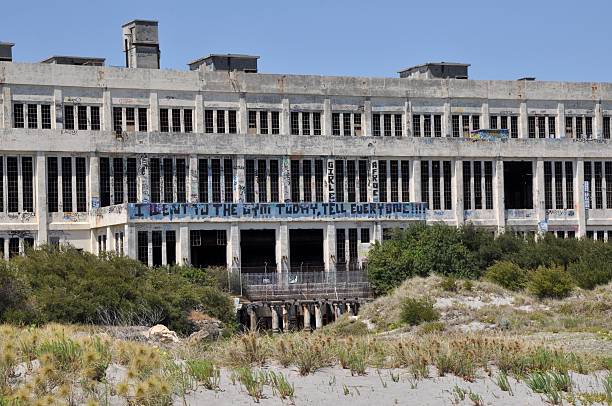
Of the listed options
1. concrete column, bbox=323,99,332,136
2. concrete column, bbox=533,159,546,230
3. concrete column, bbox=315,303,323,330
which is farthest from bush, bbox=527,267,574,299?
concrete column, bbox=323,99,332,136

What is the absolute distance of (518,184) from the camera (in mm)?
71188

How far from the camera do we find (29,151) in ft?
193

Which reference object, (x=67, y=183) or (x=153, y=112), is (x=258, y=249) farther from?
(x=67, y=183)

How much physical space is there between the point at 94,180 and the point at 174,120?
627cm

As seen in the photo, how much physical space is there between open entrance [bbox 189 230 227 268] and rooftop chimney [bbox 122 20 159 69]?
38.4 feet

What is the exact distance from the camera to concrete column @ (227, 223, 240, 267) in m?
58.8

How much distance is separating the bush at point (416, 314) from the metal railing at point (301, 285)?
801 centimetres

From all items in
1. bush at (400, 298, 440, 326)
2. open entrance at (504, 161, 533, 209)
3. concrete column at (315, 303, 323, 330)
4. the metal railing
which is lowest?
concrete column at (315, 303, 323, 330)

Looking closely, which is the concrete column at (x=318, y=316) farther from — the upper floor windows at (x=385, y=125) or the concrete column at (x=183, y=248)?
the upper floor windows at (x=385, y=125)

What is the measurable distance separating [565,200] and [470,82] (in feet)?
29.1

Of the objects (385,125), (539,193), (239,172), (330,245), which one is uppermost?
(385,125)

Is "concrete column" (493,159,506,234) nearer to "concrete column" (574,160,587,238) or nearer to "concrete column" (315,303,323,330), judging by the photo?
"concrete column" (574,160,587,238)

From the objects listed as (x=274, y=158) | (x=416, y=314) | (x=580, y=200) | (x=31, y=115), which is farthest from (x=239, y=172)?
(x=580, y=200)

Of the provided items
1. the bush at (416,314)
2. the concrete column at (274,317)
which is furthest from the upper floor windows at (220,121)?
the bush at (416,314)
